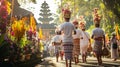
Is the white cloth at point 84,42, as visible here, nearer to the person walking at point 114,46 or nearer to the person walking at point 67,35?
the person walking at point 114,46

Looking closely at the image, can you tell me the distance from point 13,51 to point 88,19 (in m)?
97.6

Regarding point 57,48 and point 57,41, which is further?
point 57,48

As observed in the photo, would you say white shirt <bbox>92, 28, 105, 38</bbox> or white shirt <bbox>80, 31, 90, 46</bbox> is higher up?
white shirt <bbox>92, 28, 105, 38</bbox>

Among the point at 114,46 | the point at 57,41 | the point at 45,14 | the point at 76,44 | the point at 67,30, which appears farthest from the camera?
the point at 45,14

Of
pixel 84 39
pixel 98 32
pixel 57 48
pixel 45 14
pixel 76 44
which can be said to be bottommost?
pixel 57 48

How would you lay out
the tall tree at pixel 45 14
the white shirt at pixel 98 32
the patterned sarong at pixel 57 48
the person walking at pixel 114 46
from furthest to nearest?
the tall tree at pixel 45 14, the patterned sarong at pixel 57 48, the person walking at pixel 114 46, the white shirt at pixel 98 32

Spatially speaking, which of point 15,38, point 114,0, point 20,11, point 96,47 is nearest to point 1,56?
point 15,38

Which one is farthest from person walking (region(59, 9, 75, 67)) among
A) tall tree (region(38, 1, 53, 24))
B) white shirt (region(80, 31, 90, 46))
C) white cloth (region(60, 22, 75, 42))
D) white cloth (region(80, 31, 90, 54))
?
tall tree (region(38, 1, 53, 24))

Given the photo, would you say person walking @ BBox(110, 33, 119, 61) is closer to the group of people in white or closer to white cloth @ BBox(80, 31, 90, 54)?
the group of people in white

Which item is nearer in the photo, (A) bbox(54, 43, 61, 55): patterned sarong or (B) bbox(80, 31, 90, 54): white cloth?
(B) bbox(80, 31, 90, 54): white cloth

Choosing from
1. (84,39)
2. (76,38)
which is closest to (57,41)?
(84,39)

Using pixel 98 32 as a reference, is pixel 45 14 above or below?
above

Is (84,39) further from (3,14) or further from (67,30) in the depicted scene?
(3,14)

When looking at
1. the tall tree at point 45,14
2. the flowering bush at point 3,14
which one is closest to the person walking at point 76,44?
the flowering bush at point 3,14
